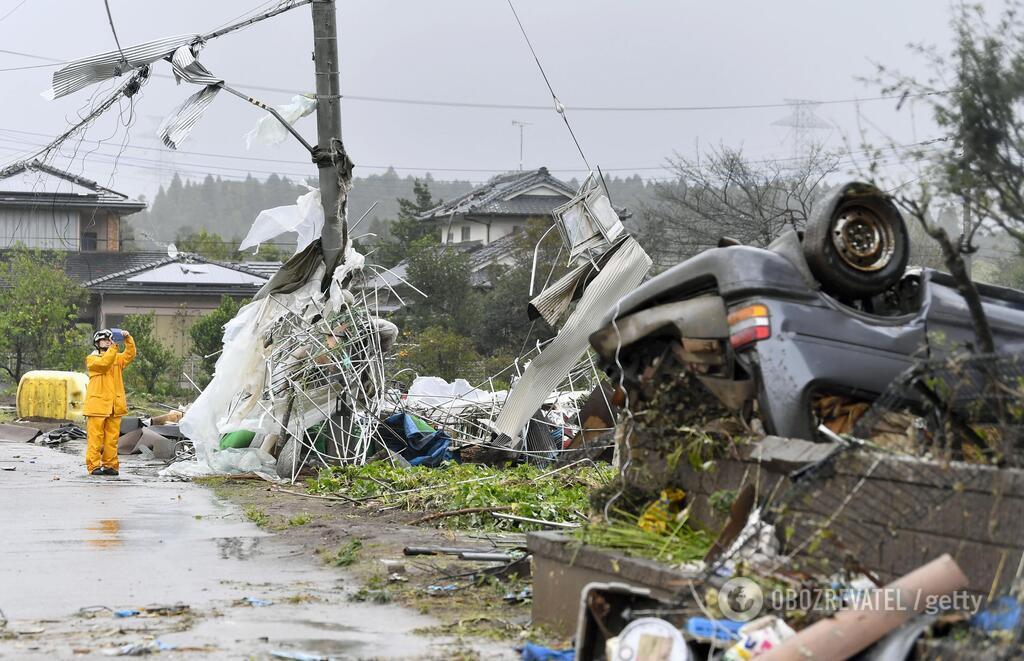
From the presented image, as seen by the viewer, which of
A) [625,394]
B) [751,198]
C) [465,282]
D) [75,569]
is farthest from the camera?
[465,282]

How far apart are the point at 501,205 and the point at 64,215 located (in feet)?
67.4

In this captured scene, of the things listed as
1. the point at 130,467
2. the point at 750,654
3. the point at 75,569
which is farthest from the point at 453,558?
the point at 130,467

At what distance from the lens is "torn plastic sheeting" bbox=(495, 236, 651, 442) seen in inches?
493

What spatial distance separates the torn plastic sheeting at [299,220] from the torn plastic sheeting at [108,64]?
2.51m

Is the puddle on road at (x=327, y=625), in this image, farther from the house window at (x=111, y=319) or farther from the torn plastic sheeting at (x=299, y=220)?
the house window at (x=111, y=319)

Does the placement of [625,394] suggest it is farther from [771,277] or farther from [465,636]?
[465,636]

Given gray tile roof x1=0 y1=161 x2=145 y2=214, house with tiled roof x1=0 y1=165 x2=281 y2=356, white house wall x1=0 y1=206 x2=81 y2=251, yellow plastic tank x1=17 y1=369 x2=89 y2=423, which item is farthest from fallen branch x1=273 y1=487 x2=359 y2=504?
white house wall x1=0 y1=206 x2=81 y2=251

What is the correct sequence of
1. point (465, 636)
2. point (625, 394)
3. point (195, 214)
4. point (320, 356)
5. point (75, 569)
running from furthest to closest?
1. point (195, 214)
2. point (320, 356)
3. point (75, 569)
4. point (625, 394)
5. point (465, 636)

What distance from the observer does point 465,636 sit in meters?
5.71

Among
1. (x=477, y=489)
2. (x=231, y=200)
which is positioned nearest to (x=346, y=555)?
(x=477, y=489)

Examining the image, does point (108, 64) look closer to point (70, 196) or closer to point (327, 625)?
point (327, 625)

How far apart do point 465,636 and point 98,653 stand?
5.49 feet

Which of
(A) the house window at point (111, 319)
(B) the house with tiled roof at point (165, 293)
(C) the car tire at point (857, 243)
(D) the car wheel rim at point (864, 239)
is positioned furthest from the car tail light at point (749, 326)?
(A) the house window at point (111, 319)

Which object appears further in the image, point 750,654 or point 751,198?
point 751,198
